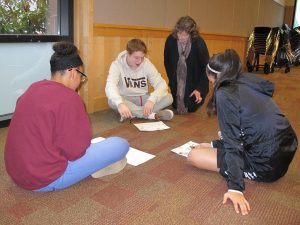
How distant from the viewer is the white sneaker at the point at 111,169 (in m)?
1.77

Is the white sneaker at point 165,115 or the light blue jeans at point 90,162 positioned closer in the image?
the light blue jeans at point 90,162

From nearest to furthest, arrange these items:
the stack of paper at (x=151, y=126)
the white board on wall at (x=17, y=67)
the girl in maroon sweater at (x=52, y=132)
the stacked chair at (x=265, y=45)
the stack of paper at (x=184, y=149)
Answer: the girl in maroon sweater at (x=52, y=132)
the stack of paper at (x=184, y=149)
the white board on wall at (x=17, y=67)
the stack of paper at (x=151, y=126)
the stacked chair at (x=265, y=45)

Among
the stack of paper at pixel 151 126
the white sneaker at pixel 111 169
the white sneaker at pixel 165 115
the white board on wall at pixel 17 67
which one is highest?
the white board on wall at pixel 17 67

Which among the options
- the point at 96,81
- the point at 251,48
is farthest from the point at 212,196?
the point at 251,48

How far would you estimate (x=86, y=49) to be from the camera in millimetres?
3023

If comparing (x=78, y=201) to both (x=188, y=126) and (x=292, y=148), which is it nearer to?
(x=292, y=148)

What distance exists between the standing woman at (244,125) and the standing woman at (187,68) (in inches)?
60.5

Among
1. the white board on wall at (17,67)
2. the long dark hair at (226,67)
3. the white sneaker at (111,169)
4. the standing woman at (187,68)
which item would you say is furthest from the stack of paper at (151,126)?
the long dark hair at (226,67)

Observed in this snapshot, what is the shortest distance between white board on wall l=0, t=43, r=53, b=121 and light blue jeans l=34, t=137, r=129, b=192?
138 centimetres

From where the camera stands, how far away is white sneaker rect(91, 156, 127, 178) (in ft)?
5.81

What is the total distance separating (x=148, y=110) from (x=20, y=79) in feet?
3.83

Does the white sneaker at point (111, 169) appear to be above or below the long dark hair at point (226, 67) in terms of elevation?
below

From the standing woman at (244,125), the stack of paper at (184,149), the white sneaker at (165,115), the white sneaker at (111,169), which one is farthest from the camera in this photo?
the white sneaker at (165,115)

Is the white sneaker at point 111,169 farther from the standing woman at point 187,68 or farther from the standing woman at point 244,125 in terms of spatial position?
the standing woman at point 187,68
